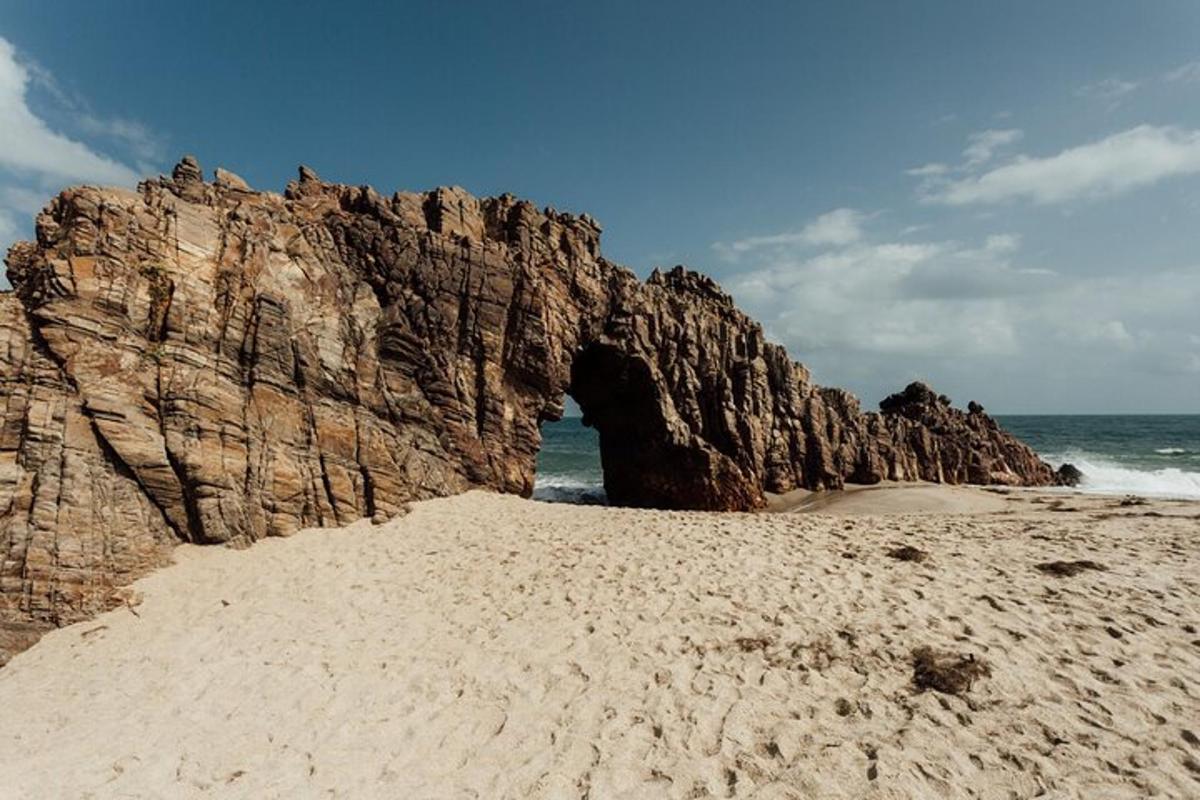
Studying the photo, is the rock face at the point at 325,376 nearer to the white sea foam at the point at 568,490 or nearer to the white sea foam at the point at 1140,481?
the white sea foam at the point at 568,490

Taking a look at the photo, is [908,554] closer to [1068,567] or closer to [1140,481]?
[1068,567]

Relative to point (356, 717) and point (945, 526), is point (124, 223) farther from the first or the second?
point (945, 526)

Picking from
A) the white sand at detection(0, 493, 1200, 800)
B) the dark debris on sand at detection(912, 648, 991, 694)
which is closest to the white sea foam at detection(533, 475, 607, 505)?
the white sand at detection(0, 493, 1200, 800)

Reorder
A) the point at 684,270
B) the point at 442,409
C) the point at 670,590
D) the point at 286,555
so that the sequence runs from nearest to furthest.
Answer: the point at 670,590
the point at 286,555
the point at 442,409
the point at 684,270

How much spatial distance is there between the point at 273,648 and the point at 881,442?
36626 mm

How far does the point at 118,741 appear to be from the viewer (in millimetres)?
8898

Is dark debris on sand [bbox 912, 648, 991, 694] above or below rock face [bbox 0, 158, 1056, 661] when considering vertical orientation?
below

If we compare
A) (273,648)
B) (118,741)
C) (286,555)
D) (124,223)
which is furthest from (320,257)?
(118,741)

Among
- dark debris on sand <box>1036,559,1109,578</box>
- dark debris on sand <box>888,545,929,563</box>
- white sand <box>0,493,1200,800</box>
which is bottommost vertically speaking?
white sand <box>0,493,1200,800</box>

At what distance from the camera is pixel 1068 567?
41.1ft

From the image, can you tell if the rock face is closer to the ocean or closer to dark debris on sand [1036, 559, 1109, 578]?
the ocean

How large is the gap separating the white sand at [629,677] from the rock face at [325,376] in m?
2.41

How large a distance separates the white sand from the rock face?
2412 millimetres

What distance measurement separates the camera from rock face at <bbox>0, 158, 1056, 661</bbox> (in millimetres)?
13633
